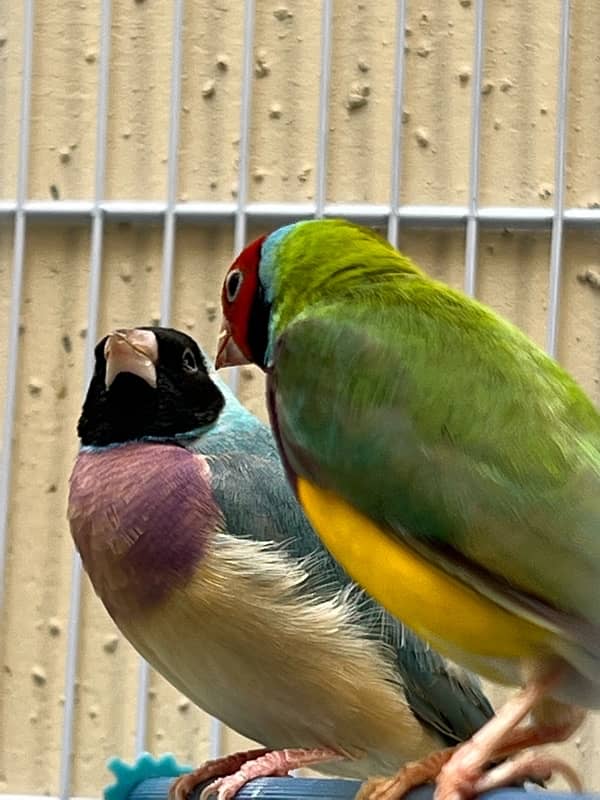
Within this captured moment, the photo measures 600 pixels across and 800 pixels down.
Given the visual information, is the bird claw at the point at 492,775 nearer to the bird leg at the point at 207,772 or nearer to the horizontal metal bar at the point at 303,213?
the bird leg at the point at 207,772

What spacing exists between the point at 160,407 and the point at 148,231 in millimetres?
190

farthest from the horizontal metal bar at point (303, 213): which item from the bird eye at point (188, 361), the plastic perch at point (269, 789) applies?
the plastic perch at point (269, 789)

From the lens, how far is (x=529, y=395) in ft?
2.16

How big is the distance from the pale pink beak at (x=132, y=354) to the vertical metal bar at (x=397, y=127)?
201 mm

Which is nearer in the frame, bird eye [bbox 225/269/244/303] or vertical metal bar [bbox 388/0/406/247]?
bird eye [bbox 225/269/244/303]

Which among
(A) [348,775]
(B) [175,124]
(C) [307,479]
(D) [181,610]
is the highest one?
(B) [175,124]

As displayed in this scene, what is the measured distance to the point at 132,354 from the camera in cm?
92

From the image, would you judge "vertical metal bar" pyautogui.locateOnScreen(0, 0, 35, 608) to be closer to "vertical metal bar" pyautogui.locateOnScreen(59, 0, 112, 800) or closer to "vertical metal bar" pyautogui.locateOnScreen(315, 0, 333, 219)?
"vertical metal bar" pyautogui.locateOnScreen(59, 0, 112, 800)

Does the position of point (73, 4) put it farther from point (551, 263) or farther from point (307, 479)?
point (307, 479)

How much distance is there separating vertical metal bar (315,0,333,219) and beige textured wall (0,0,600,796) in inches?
0.9

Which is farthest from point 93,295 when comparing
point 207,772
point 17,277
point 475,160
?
point 207,772

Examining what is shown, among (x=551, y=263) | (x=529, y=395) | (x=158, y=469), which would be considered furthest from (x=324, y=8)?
(x=529, y=395)

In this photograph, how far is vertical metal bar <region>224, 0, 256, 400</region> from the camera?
1053 millimetres

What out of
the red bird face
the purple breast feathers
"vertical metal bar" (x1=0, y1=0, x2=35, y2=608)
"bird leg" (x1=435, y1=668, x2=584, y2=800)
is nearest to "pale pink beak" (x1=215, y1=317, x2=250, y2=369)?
the red bird face
